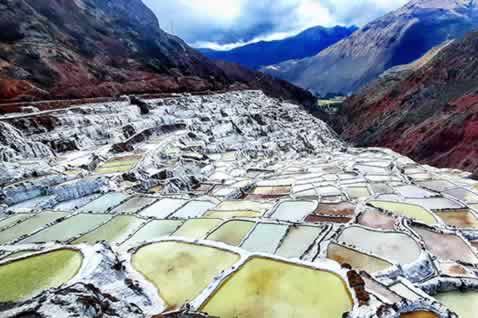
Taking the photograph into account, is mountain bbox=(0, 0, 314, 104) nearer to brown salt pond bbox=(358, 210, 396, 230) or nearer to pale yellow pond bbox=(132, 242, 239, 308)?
pale yellow pond bbox=(132, 242, 239, 308)

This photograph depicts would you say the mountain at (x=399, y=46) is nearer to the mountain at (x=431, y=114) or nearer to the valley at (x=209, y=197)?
the mountain at (x=431, y=114)

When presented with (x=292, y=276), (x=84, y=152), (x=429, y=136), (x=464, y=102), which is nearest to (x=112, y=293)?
(x=292, y=276)

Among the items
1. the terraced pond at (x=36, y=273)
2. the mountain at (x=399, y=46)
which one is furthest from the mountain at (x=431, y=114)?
the mountain at (x=399, y=46)

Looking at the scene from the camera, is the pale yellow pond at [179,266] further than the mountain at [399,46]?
No

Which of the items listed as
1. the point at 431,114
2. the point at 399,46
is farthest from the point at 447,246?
the point at 399,46

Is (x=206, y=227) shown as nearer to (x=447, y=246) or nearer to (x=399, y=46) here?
(x=447, y=246)
